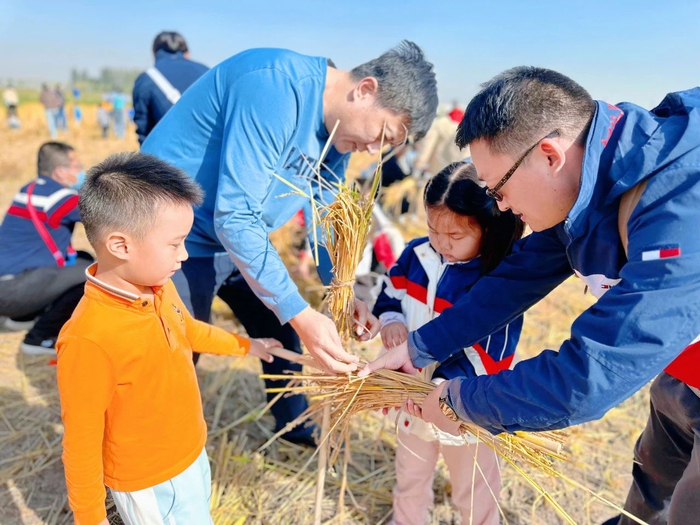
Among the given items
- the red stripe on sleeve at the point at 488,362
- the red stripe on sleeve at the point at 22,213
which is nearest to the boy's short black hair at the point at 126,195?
the red stripe on sleeve at the point at 488,362

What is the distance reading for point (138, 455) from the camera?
60.8 inches

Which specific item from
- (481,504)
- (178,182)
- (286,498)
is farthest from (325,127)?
(286,498)

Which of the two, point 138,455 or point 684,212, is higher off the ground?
point 684,212

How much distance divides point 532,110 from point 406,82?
A: 25.7 inches

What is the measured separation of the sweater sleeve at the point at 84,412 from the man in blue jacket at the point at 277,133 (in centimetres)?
58

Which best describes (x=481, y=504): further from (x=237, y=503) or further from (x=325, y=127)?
(x=325, y=127)

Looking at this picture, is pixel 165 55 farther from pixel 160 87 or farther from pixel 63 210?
pixel 63 210

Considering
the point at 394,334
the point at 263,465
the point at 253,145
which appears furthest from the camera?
Answer: the point at 263,465

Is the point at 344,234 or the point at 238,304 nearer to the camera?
the point at 344,234

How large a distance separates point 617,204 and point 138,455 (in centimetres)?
148

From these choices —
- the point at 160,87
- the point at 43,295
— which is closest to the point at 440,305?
the point at 160,87

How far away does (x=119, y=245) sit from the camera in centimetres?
148

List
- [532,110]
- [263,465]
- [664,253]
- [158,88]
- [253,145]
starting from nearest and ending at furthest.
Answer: [664,253], [532,110], [253,145], [263,465], [158,88]

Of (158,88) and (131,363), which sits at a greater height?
(158,88)
